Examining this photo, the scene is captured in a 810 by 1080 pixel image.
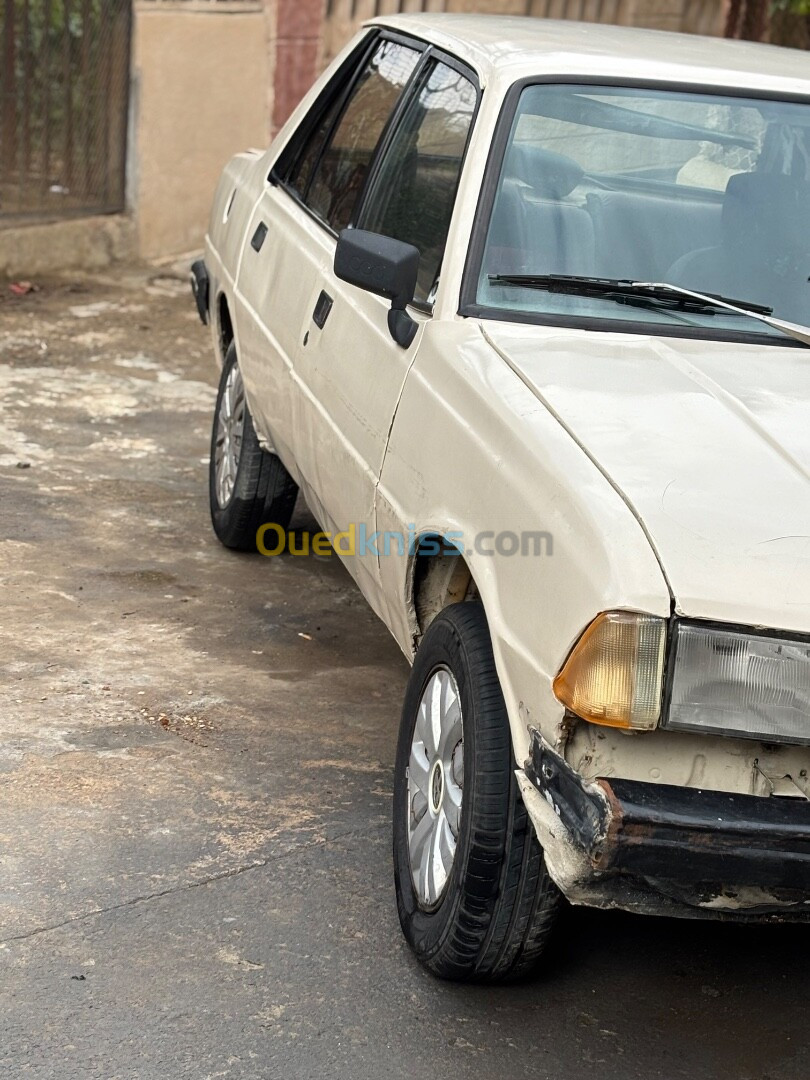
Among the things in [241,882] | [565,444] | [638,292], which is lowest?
[241,882]

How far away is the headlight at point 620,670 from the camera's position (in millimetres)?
2480

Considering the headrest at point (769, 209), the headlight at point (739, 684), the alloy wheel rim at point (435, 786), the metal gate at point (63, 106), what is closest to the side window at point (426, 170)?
the headrest at point (769, 209)

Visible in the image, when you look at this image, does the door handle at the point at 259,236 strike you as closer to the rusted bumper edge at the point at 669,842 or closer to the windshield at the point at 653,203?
the windshield at the point at 653,203

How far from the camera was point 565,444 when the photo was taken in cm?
283

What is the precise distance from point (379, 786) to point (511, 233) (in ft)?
4.80

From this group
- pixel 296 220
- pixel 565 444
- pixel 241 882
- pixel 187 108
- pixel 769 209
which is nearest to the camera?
pixel 565 444

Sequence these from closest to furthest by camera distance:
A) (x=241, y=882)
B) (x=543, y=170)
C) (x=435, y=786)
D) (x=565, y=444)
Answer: (x=565, y=444)
(x=435, y=786)
(x=241, y=882)
(x=543, y=170)

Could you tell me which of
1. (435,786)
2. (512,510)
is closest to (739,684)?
(512,510)

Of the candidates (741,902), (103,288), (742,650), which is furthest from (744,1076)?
(103,288)

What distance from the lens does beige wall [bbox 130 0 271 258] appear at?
985cm

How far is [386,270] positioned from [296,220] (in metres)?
1.38

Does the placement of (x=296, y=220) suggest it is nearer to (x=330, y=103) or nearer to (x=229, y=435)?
(x=330, y=103)

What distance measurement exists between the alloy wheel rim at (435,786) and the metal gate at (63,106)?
7.24 meters

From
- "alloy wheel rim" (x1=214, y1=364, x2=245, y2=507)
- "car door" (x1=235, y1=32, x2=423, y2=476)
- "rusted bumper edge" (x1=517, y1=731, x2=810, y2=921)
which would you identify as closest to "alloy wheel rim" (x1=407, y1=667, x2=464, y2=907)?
"rusted bumper edge" (x1=517, y1=731, x2=810, y2=921)
